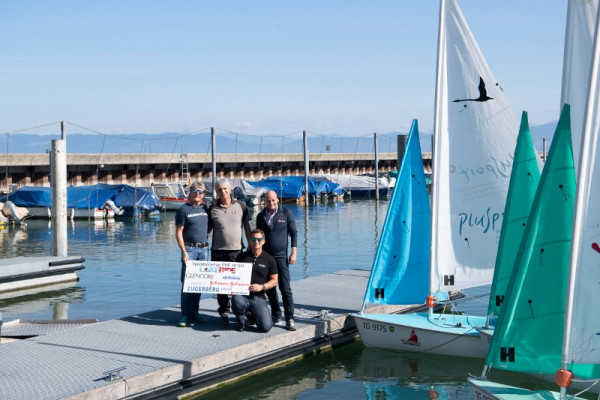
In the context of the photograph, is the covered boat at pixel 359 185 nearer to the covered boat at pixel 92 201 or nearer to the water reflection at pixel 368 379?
the covered boat at pixel 92 201

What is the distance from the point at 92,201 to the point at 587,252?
135 ft

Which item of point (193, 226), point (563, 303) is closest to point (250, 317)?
point (193, 226)

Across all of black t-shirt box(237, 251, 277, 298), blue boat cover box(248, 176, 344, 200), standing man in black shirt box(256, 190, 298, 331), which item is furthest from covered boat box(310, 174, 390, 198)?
black t-shirt box(237, 251, 277, 298)

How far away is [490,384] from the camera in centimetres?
935

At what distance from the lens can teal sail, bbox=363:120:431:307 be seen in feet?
45.0

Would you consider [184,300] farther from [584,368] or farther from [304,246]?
[304,246]

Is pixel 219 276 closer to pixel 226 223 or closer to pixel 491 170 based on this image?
pixel 226 223

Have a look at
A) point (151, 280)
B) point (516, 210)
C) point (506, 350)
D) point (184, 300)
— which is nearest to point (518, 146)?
point (516, 210)

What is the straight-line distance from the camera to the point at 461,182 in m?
13.3

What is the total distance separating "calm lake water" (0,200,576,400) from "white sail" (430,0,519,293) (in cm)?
167

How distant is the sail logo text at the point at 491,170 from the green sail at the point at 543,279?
4201 millimetres

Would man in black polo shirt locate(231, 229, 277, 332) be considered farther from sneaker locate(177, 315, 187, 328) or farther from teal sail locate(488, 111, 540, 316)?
teal sail locate(488, 111, 540, 316)

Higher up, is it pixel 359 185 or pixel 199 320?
pixel 359 185

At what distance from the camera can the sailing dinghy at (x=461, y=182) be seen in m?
13.0
